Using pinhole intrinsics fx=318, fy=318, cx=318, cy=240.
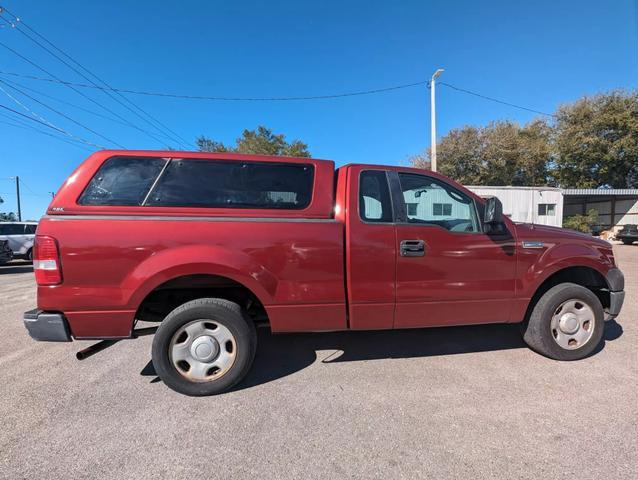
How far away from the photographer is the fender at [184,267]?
2516 mm

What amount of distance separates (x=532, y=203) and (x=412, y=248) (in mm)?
23238

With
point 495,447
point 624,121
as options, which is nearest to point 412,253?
point 495,447

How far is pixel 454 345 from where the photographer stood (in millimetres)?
3721

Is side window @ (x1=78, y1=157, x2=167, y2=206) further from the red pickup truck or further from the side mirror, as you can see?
the side mirror

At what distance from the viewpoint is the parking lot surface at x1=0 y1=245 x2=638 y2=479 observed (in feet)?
6.35

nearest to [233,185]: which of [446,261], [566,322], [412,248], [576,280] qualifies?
[412,248]

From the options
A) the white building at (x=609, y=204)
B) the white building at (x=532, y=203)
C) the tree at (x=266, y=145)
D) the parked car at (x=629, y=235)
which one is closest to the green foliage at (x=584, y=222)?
the white building at (x=609, y=204)

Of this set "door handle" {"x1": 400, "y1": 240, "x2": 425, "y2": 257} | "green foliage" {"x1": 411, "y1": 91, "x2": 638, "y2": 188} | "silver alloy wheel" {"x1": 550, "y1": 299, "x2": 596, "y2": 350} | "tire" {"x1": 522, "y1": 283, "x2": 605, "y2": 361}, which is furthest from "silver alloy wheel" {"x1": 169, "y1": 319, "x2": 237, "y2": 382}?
"green foliage" {"x1": 411, "y1": 91, "x2": 638, "y2": 188}

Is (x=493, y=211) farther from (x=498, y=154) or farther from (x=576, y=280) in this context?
(x=498, y=154)

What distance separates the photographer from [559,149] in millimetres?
27859

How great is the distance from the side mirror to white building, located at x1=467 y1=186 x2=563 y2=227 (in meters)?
19.7

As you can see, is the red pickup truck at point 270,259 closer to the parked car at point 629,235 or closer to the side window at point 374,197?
the side window at point 374,197

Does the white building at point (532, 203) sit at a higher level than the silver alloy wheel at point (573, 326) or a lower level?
higher

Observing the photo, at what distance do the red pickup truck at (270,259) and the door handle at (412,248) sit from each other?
14 millimetres
